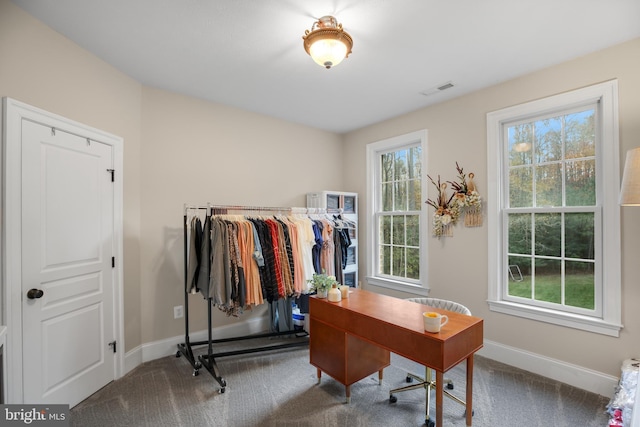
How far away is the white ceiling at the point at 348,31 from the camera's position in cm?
190

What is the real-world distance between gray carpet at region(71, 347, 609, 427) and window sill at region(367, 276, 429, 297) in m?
0.97

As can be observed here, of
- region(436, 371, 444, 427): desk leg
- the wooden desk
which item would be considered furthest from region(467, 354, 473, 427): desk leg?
region(436, 371, 444, 427): desk leg

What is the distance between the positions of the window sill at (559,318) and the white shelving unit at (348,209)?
1818 mm

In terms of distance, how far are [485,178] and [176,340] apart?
12.0ft

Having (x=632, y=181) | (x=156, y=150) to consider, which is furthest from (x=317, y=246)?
(x=632, y=181)

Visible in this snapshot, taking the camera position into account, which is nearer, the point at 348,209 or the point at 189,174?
the point at 189,174

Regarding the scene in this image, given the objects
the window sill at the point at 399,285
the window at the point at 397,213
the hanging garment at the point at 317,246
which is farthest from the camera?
the window at the point at 397,213

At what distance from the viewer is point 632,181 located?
5.89ft

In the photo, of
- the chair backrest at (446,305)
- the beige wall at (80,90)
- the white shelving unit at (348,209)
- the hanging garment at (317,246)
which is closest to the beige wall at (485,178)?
the chair backrest at (446,305)

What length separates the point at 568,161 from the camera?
2.65 m

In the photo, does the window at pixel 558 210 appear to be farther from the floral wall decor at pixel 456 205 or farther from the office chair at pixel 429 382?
the office chair at pixel 429 382

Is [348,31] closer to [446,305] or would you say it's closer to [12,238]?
[446,305]

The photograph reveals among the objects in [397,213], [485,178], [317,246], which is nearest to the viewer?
[485,178]

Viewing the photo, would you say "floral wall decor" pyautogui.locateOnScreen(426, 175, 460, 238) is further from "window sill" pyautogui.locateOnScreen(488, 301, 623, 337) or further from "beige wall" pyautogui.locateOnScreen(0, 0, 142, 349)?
"beige wall" pyautogui.locateOnScreen(0, 0, 142, 349)
